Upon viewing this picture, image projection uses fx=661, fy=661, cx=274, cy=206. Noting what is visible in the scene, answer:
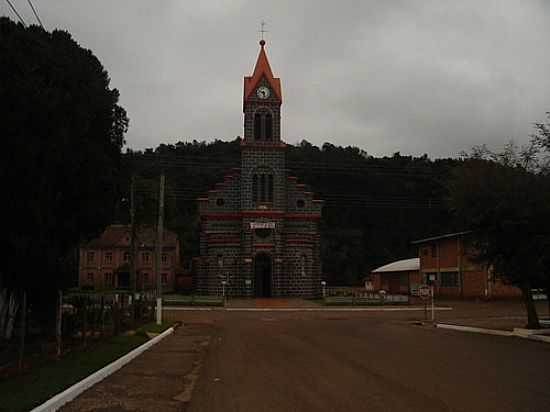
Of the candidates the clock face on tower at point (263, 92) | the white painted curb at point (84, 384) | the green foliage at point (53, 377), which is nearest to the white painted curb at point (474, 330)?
the white painted curb at point (84, 384)

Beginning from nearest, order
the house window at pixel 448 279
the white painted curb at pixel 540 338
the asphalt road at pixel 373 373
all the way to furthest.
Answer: the asphalt road at pixel 373 373 < the white painted curb at pixel 540 338 < the house window at pixel 448 279

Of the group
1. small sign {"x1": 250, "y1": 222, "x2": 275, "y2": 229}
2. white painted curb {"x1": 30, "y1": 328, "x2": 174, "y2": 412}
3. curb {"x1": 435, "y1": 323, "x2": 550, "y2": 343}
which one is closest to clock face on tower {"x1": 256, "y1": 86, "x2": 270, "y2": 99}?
small sign {"x1": 250, "y1": 222, "x2": 275, "y2": 229}

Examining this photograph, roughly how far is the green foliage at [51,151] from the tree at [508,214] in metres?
13.1

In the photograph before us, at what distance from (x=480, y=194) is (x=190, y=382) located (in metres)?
15.0

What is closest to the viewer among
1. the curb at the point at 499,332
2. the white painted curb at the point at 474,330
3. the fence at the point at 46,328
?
the fence at the point at 46,328

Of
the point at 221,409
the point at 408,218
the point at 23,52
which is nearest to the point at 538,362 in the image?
the point at 221,409

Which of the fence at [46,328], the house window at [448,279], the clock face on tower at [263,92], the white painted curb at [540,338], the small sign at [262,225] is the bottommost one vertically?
the white painted curb at [540,338]

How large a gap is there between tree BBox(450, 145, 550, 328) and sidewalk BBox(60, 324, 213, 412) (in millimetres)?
11120

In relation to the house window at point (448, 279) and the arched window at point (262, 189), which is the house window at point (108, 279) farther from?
the house window at point (448, 279)

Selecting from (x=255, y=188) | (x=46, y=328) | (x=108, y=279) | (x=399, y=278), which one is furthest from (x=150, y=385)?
(x=108, y=279)

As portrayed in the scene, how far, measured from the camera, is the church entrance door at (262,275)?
5278 centimetres

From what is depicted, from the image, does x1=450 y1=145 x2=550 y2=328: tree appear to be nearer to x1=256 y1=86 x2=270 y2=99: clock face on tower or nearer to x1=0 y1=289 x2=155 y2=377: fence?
x1=0 y1=289 x2=155 y2=377: fence

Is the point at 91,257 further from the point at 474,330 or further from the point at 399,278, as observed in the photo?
the point at 474,330

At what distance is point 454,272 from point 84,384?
4569 centimetres
